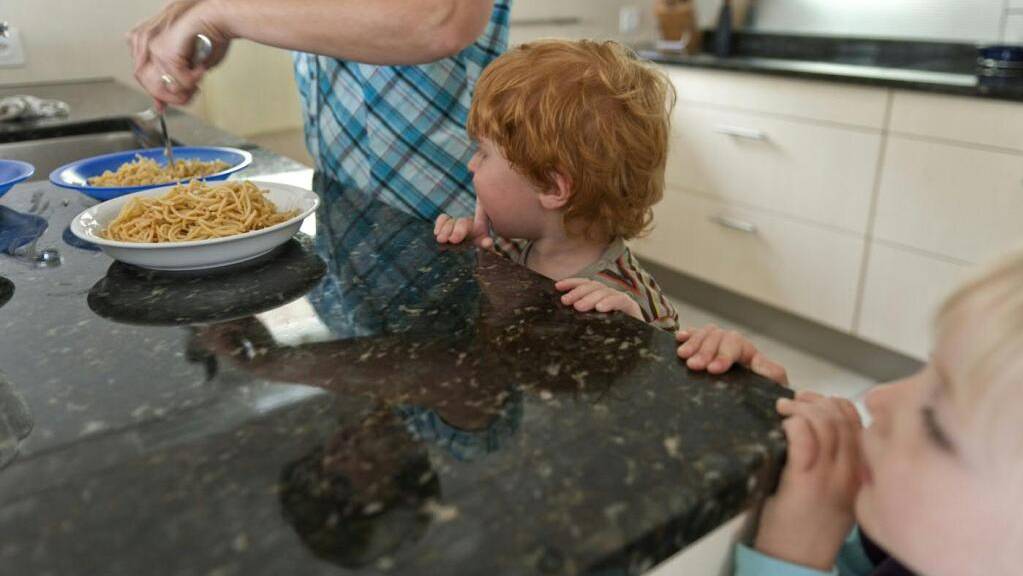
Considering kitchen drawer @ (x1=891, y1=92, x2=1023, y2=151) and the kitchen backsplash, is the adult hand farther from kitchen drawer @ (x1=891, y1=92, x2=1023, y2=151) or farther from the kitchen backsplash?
the kitchen backsplash

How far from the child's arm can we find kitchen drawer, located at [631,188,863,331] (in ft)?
5.62

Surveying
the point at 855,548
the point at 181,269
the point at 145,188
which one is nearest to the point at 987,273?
the point at 855,548

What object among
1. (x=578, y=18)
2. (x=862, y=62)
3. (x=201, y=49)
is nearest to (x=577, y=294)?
(x=201, y=49)

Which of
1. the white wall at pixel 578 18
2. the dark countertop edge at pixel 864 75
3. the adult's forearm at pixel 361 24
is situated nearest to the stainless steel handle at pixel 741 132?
the dark countertop edge at pixel 864 75

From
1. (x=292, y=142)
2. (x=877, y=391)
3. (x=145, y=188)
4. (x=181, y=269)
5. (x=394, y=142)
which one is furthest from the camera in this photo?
(x=292, y=142)

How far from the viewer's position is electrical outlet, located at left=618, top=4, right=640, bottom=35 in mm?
3162

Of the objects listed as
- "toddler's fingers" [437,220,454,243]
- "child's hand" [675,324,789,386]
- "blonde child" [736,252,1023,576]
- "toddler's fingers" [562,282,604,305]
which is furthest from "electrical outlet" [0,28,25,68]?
"blonde child" [736,252,1023,576]

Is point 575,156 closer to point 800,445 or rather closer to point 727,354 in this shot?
point 727,354

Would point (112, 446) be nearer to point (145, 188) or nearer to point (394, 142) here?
point (145, 188)

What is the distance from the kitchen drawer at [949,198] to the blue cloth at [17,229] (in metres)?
1.90

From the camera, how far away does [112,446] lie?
521mm

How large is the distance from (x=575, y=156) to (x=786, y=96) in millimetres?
1557

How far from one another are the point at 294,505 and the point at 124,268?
51 cm

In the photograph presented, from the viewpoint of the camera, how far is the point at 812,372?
95.4 inches
